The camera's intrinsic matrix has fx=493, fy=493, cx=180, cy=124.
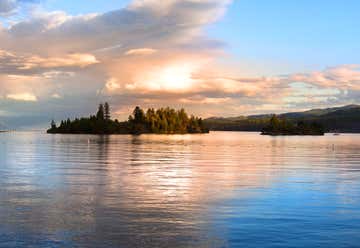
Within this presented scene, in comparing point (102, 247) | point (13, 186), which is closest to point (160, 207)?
point (102, 247)

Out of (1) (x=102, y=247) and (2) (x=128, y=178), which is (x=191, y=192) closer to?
(2) (x=128, y=178)

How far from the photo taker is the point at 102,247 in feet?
56.0

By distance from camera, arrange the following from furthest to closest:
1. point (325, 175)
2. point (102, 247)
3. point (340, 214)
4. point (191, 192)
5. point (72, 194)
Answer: point (325, 175), point (191, 192), point (72, 194), point (340, 214), point (102, 247)

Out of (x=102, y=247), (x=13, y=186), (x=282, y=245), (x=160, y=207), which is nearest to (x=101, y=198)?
(x=160, y=207)

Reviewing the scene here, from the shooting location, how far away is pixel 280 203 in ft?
91.0

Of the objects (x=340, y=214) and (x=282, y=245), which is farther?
(x=340, y=214)

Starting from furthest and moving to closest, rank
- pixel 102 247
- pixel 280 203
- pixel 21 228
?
1. pixel 280 203
2. pixel 21 228
3. pixel 102 247

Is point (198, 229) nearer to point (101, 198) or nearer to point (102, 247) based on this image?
point (102, 247)

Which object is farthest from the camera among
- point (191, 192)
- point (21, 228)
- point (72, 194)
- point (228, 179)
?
point (228, 179)

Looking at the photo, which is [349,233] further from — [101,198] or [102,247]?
[101,198]

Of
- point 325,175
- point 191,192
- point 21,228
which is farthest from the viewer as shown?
point 325,175

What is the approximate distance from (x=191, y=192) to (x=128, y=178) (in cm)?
977

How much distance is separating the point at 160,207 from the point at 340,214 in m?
9.07

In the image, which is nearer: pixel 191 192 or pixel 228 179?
pixel 191 192
